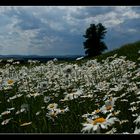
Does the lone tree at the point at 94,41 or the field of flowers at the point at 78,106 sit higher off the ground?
the lone tree at the point at 94,41

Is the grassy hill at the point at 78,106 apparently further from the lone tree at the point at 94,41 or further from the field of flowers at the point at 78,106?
the lone tree at the point at 94,41

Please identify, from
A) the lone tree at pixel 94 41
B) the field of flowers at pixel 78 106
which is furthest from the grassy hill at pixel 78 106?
the lone tree at pixel 94 41

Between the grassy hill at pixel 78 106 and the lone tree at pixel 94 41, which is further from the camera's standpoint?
the lone tree at pixel 94 41

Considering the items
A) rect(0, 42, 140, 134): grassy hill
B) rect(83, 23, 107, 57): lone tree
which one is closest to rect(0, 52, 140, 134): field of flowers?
rect(0, 42, 140, 134): grassy hill

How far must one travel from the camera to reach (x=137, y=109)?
19.6 feet

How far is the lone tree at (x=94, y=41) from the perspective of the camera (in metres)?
69.6

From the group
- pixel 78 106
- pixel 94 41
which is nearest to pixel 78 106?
pixel 78 106

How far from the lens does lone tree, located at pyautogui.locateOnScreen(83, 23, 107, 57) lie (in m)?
69.6

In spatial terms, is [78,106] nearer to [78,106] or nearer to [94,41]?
[78,106]

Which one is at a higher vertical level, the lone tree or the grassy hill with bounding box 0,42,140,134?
the lone tree

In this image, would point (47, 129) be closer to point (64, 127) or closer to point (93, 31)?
point (64, 127)

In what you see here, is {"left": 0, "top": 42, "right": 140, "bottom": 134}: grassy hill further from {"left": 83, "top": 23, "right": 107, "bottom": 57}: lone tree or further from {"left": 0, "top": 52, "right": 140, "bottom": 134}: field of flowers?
{"left": 83, "top": 23, "right": 107, "bottom": 57}: lone tree
